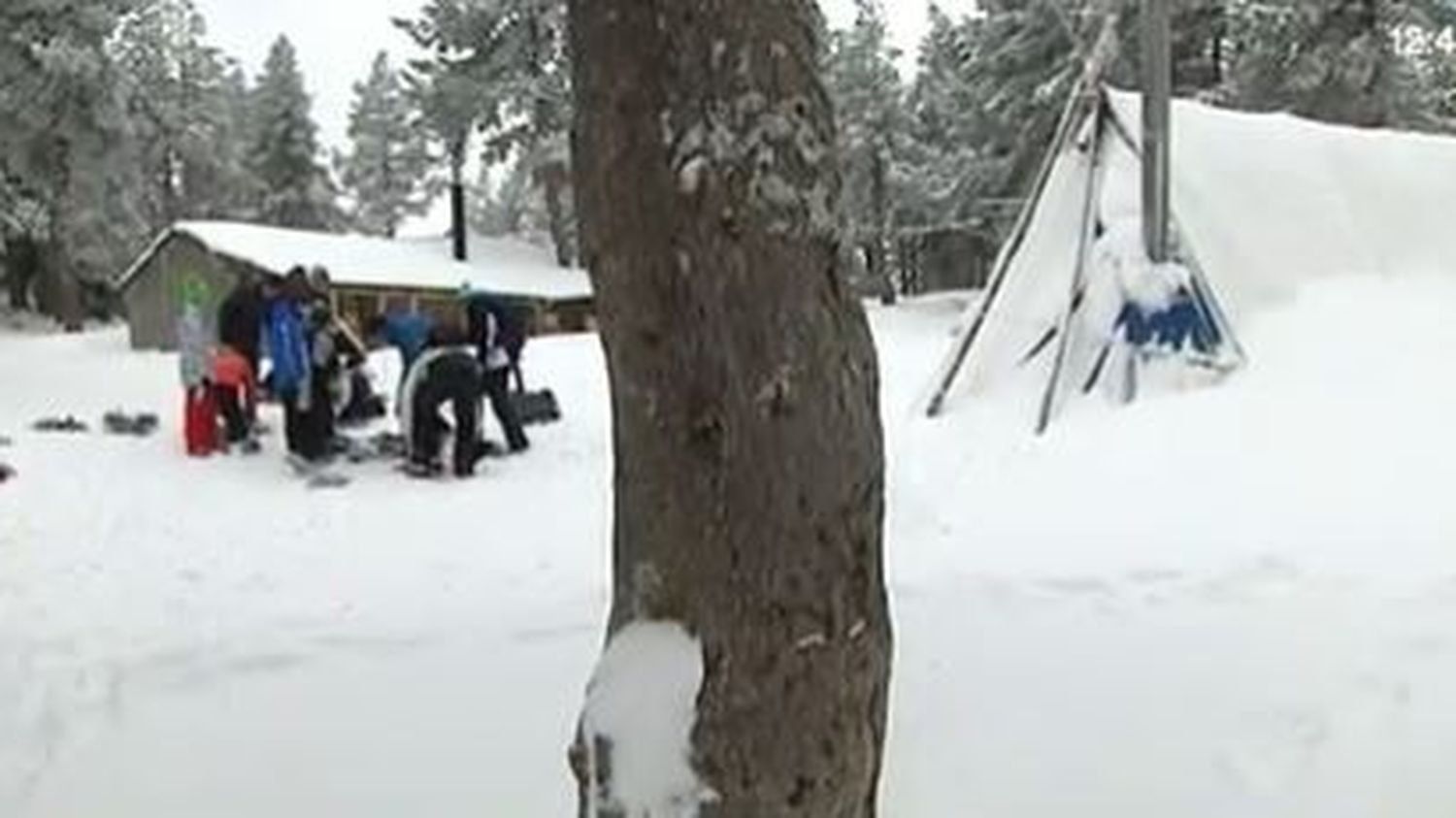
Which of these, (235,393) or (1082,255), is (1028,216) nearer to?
(1082,255)

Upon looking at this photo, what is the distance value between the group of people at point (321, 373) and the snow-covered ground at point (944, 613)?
0.36m

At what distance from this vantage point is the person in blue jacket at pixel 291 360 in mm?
12875

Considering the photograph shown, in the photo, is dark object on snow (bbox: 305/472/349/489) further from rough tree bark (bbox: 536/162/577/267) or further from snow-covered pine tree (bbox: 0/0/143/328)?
rough tree bark (bbox: 536/162/577/267)

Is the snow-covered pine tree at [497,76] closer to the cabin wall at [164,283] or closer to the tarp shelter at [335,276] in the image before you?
the tarp shelter at [335,276]

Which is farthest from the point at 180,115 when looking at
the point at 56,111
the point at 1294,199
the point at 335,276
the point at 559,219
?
the point at 1294,199

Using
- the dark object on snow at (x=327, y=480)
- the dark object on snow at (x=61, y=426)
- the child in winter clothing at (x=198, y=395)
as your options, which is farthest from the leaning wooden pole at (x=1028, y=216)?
the dark object on snow at (x=61, y=426)

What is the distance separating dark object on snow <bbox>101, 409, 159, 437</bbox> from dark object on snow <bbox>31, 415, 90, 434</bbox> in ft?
0.62

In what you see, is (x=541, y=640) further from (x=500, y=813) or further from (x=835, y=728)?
(x=835, y=728)

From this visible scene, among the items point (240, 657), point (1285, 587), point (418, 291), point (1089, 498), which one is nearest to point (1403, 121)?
point (418, 291)

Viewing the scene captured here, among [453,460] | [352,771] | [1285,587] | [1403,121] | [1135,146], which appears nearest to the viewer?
[352,771]

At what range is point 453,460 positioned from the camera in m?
12.8

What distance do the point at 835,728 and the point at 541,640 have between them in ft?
14.1

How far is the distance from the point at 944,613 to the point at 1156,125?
6.82m

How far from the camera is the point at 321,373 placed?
1295cm
